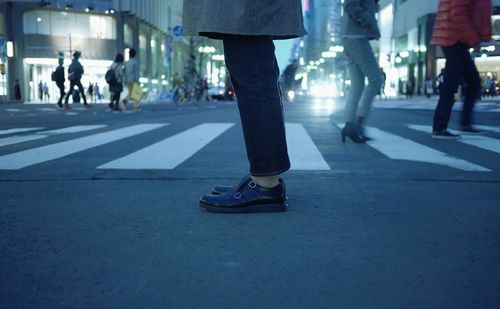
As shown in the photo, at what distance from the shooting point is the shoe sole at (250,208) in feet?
7.36

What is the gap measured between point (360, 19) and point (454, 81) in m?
1.14

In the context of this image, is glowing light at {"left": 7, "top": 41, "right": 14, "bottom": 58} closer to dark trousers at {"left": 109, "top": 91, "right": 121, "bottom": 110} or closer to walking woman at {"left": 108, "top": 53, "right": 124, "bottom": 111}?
walking woman at {"left": 108, "top": 53, "right": 124, "bottom": 111}

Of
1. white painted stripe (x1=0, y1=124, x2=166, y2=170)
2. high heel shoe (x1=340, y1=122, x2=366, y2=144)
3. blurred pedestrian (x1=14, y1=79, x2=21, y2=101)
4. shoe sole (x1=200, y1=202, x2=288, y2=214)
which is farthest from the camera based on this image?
blurred pedestrian (x1=14, y1=79, x2=21, y2=101)

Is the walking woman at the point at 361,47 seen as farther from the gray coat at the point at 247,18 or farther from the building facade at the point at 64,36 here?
the building facade at the point at 64,36

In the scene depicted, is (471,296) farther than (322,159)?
No

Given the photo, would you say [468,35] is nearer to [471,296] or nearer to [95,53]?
[471,296]

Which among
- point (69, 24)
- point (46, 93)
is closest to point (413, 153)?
point (46, 93)

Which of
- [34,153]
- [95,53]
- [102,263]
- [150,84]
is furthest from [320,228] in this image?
[150,84]

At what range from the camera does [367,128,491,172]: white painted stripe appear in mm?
3559

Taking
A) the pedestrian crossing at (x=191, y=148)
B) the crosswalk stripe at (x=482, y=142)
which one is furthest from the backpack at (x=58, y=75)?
the crosswalk stripe at (x=482, y=142)

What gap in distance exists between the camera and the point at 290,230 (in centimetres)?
194

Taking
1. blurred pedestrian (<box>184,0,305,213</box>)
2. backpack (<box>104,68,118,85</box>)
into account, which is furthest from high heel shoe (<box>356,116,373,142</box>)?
backpack (<box>104,68,118,85</box>)

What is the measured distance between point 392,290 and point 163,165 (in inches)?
94.4

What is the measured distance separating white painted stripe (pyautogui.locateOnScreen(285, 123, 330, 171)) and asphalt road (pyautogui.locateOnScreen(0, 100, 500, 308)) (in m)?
0.04
